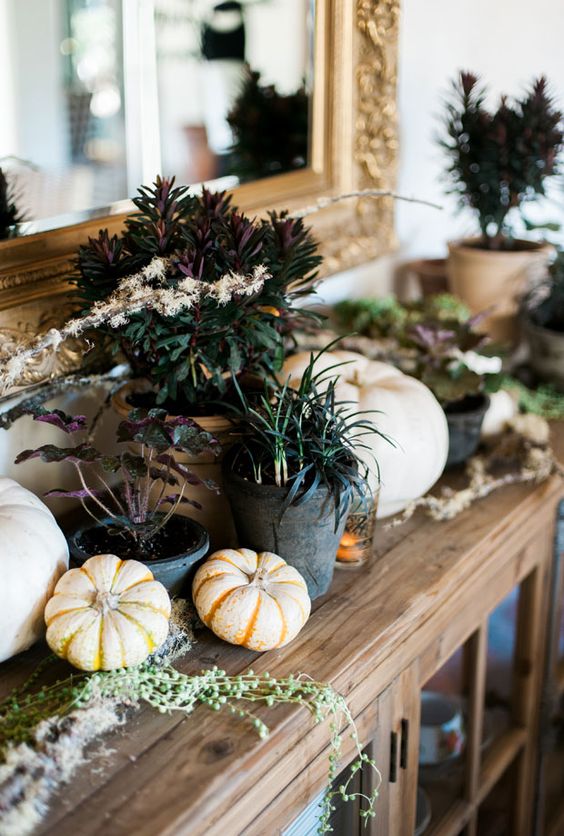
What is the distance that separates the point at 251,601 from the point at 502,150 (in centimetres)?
102

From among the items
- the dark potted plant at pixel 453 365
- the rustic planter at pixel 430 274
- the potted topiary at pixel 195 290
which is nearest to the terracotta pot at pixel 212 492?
the potted topiary at pixel 195 290

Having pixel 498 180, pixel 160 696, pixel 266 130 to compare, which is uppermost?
pixel 266 130

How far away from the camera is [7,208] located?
3.47 feet

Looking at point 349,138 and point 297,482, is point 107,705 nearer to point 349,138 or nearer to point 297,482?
point 297,482

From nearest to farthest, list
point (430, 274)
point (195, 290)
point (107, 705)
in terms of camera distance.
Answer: point (107, 705)
point (195, 290)
point (430, 274)

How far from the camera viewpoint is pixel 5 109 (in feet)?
3.38

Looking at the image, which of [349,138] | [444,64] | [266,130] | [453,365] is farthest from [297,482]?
[444,64]

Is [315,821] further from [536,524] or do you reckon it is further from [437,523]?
[536,524]

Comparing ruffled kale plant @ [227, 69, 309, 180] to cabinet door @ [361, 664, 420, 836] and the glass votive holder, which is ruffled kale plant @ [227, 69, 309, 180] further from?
cabinet door @ [361, 664, 420, 836]

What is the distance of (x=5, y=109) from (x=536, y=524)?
0.92 metres

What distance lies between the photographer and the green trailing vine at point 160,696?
2.75 feet

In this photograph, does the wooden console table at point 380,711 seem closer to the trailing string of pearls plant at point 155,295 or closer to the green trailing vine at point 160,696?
the green trailing vine at point 160,696

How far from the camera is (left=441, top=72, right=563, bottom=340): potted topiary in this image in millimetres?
1587

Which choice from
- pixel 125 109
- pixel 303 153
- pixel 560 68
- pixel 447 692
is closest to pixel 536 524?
pixel 447 692
